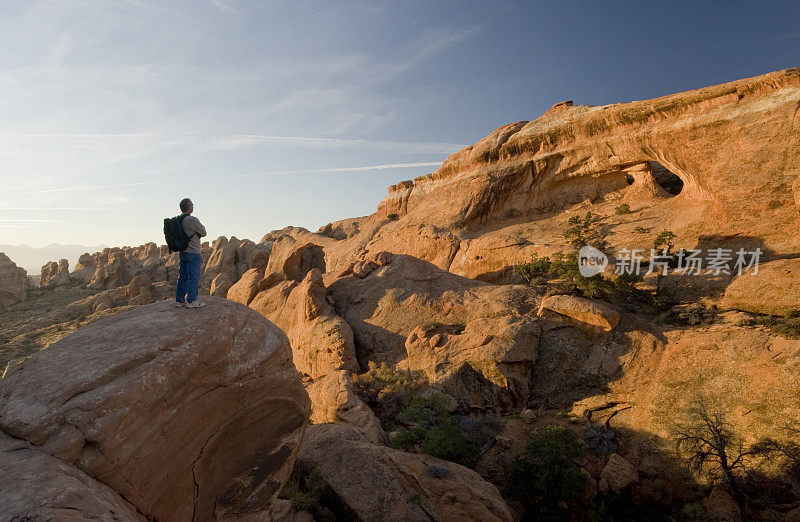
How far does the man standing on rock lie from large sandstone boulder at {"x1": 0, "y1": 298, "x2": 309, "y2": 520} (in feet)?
1.29

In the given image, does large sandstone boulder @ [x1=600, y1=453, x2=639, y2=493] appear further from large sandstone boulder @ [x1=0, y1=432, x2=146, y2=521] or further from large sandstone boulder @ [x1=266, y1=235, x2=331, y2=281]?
large sandstone boulder @ [x1=266, y1=235, x2=331, y2=281]

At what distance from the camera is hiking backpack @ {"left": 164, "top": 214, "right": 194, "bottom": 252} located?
8023 mm

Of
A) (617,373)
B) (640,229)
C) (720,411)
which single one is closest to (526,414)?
(617,373)

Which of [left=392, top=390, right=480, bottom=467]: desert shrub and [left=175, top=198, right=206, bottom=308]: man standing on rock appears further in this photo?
[left=392, top=390, right=480, bottom=467]: desert shrub

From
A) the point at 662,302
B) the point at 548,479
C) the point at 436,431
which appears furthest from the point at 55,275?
the point at 662,302

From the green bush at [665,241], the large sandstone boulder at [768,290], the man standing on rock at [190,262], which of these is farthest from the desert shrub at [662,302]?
the man standing on rock at [190,262]

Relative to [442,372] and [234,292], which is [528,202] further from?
[234,292]

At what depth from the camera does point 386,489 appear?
9.69 m

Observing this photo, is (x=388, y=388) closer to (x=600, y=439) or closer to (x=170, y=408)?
(x=600, y=439)

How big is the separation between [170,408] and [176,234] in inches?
143

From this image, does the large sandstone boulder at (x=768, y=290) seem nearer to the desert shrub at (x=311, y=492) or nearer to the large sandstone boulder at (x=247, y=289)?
the desert shrub at (x=311, y=492)

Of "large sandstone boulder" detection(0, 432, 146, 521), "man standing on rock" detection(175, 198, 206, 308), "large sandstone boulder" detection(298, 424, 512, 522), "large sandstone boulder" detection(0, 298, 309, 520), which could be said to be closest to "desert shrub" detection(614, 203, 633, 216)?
"large sandstone boulder" detection(298, 424, 512, 522)

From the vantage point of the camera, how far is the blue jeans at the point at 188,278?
7898mm

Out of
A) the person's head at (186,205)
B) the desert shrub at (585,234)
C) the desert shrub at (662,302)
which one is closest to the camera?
the person's head at (186,205)
